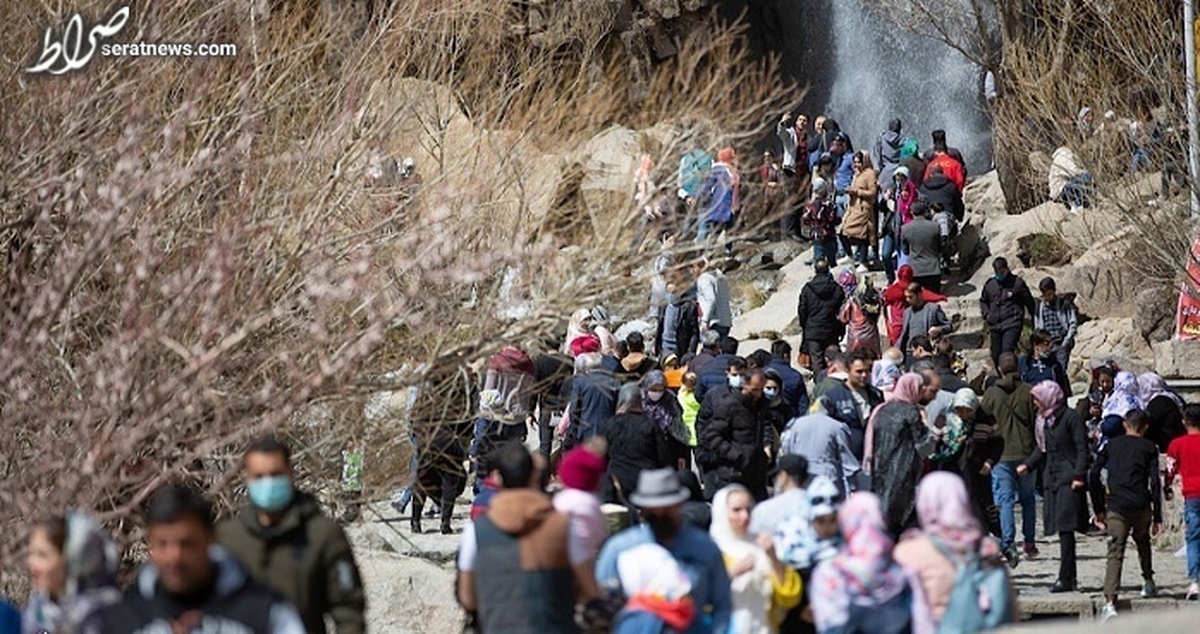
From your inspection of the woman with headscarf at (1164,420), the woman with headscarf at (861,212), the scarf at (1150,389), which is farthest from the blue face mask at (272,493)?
the woman with headscarf at (861,212)

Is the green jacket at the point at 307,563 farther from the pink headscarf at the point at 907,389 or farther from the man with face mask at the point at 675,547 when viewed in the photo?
the pink headscarf at the point at 907,389

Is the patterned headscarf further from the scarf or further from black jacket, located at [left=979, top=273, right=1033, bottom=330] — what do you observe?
black jacket, located at [left=979, top=273, right=1033, bottom=330]

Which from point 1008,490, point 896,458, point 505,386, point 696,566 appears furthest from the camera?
point 1008,490

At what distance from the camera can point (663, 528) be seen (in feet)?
37.1

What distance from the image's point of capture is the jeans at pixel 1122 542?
1756 centimetres

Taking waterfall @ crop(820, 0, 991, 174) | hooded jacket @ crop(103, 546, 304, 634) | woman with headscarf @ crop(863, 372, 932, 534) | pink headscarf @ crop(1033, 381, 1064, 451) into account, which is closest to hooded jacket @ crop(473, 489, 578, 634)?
hooded jacket @ crop(103, 546, 304, 634)

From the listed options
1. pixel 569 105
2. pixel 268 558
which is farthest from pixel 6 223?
pixel 268 558

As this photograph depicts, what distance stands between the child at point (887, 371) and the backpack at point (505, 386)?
286cm

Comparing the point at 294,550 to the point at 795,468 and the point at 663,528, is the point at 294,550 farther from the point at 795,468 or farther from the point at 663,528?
the point at 795,468

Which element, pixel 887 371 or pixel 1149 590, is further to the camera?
pixel 887 371

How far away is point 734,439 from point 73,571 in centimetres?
903

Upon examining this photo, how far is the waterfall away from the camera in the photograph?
43.2 meters

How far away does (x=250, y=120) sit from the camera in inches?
732

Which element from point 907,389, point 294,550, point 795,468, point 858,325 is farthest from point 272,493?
point 858,325
